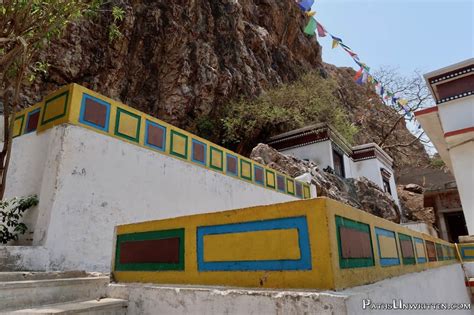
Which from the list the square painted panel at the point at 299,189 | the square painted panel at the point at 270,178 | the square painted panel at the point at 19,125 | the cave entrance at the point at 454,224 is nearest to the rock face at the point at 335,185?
the square painted panel at the point at 299,189

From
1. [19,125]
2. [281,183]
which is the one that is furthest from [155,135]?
[281,183]

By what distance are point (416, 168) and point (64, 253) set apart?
3203cm

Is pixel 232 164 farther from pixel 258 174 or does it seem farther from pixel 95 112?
pixel 95 112

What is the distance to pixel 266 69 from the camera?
21938 millimetres

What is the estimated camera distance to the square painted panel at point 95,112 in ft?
16.0

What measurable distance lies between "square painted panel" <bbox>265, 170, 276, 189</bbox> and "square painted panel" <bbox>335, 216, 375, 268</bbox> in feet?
24.4

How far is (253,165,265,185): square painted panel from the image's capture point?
916cm

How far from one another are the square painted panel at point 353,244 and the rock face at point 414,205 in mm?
20352

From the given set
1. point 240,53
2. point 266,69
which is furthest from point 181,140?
point 266,69

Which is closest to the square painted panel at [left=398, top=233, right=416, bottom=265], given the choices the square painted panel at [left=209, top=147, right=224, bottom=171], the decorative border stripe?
the decorative border stripe

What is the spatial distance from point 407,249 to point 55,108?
5072 mm

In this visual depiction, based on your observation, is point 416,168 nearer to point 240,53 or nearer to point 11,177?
point 240,53

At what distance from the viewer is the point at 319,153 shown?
53.3 feet

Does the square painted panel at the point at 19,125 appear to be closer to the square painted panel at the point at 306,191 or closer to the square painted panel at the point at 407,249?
the square painted panel at the point at 407,249
